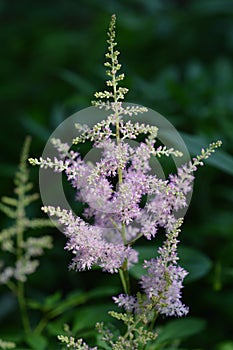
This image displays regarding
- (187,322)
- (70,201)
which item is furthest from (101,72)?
(187,322)

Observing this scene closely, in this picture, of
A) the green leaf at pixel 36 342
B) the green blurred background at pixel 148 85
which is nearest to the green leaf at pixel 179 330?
the green blurred background at pixel 148 85

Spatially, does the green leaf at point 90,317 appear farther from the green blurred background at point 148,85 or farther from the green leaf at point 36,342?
the green blurred background at point 148,85

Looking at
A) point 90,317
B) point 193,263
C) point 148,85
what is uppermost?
point 148,85

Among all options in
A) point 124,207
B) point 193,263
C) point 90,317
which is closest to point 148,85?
point 193,263

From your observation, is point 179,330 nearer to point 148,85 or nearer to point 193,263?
point 193,263

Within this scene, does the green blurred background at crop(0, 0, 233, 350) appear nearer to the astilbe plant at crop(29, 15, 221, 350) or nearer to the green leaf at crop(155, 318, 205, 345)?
the green leaf at crop(155, 318, 205, 345)

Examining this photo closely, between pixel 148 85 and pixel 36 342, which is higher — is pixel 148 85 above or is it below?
above

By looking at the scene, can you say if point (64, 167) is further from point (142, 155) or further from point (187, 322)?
point (187, 322)
